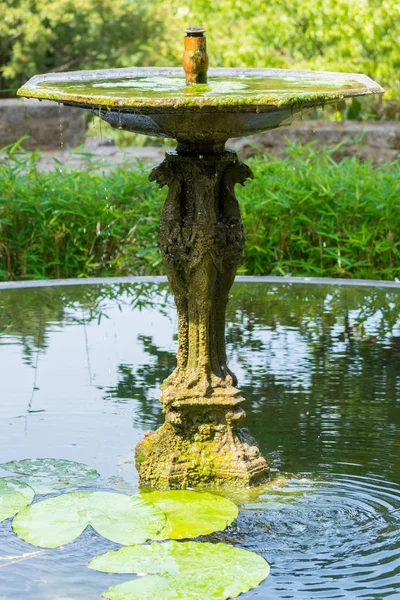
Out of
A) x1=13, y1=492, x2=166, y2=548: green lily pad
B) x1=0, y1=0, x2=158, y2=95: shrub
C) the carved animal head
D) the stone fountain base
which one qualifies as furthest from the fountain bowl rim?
x1=0, y1=0, x2=158, y2=95: shrub

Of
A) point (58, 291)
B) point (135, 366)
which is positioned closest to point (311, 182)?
point (58, 291)

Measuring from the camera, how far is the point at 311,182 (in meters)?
7.02

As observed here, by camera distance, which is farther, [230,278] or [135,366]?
[135,366]

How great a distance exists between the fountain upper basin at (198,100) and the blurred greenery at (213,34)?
10.6 metres

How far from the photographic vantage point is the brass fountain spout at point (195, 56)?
3.20 meters

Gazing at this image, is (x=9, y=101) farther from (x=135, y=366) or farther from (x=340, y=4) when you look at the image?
(x=135, y=366)

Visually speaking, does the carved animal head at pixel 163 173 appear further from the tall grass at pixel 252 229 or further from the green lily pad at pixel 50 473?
the tall grass at pixel 252 229

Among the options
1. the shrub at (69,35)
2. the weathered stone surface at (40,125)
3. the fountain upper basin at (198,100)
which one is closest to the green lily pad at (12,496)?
the fountain upper basin at (198,100)

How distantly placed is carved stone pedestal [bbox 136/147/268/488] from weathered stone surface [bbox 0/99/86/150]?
7614 millimetres

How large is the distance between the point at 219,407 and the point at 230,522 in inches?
17.1

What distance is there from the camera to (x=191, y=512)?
2.92 metres

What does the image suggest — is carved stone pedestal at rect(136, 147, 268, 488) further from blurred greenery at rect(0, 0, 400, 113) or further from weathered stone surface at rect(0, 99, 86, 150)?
blurred greenery at rect(0, 0, 400, 113)

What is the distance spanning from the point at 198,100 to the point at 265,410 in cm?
148

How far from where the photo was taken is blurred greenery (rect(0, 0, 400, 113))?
1455 cm
